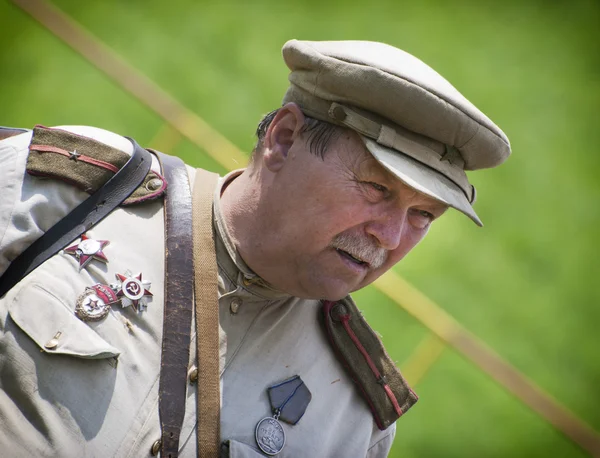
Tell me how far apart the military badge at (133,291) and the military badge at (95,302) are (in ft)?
0.07

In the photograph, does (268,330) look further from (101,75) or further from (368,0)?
(368,0)

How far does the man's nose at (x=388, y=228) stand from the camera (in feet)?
6.22

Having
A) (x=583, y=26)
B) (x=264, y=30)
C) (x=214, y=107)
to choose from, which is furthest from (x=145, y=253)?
(x=583, y=26)

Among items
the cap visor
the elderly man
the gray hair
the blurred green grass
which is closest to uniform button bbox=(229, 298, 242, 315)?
the elderly man

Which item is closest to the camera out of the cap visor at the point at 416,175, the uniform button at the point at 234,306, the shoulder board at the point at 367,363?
the cap visor at the point at 416,175

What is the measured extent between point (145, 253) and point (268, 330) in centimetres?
43

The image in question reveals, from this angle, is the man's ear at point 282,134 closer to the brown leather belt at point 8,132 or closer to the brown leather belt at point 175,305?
the brown leather belt at point 175,305

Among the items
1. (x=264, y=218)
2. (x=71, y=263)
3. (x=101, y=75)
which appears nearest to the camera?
(x=71, y=263)

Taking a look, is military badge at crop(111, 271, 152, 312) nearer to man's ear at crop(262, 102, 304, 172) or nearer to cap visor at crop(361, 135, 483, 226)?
man's ear at crop(262, 102, 304, 172)

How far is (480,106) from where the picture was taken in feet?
13.2

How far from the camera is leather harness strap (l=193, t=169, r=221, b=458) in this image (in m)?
1.83

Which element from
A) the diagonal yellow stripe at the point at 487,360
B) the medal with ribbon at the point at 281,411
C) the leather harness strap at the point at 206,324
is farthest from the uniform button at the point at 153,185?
the diagonal yellow stripe at the point at 487,360

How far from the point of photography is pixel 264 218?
6.60ft

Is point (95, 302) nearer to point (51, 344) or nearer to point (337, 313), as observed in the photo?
point (51, 344)
